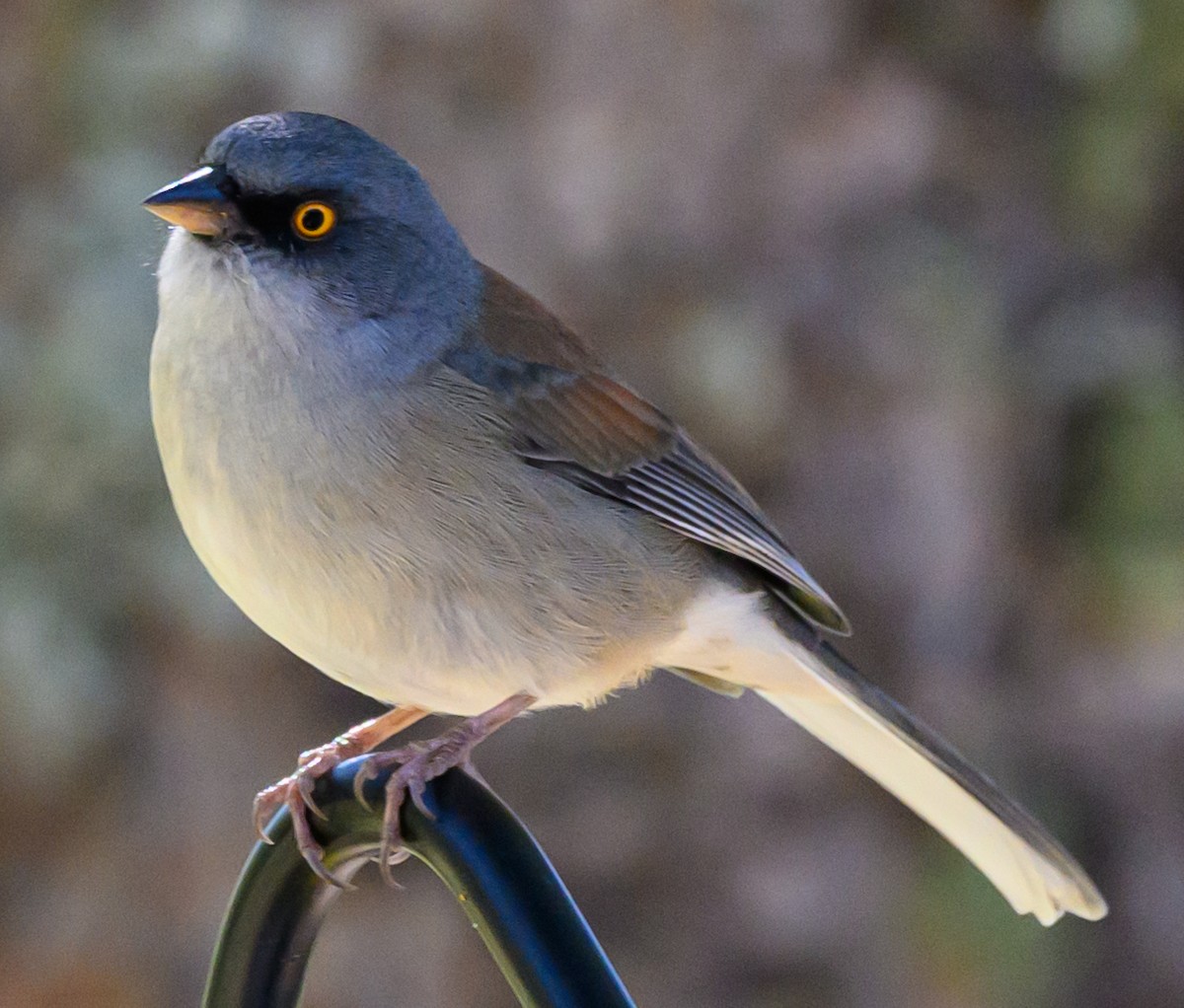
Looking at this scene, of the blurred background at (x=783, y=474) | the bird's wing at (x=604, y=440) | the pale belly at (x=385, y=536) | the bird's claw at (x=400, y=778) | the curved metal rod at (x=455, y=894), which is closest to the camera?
the curved metal rod at (x=455, y=894)

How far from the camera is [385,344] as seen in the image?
9.18ft

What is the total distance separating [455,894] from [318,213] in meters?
1.17

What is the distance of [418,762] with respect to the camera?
249 centimetres

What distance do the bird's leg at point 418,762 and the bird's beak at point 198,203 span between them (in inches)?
34.0

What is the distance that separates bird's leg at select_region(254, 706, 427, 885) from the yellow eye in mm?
857

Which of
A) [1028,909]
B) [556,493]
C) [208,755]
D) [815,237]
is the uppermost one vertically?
[815,237]

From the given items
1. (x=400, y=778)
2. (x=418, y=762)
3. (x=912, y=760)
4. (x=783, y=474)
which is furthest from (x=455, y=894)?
(x=783, y=474)

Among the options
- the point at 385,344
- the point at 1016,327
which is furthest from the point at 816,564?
the point at 385,344

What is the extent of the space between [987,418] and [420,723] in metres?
1.94

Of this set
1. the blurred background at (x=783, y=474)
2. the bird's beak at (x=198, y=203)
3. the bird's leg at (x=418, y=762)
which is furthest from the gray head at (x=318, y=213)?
the blurred background at (x=783, y=474)

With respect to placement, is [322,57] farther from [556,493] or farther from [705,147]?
[556,493]

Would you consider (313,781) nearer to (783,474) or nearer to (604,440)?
(604,440)

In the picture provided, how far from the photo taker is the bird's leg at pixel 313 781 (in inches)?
92.5

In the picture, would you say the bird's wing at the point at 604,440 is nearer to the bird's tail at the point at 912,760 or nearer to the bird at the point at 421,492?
the bird at the point at 421,492
